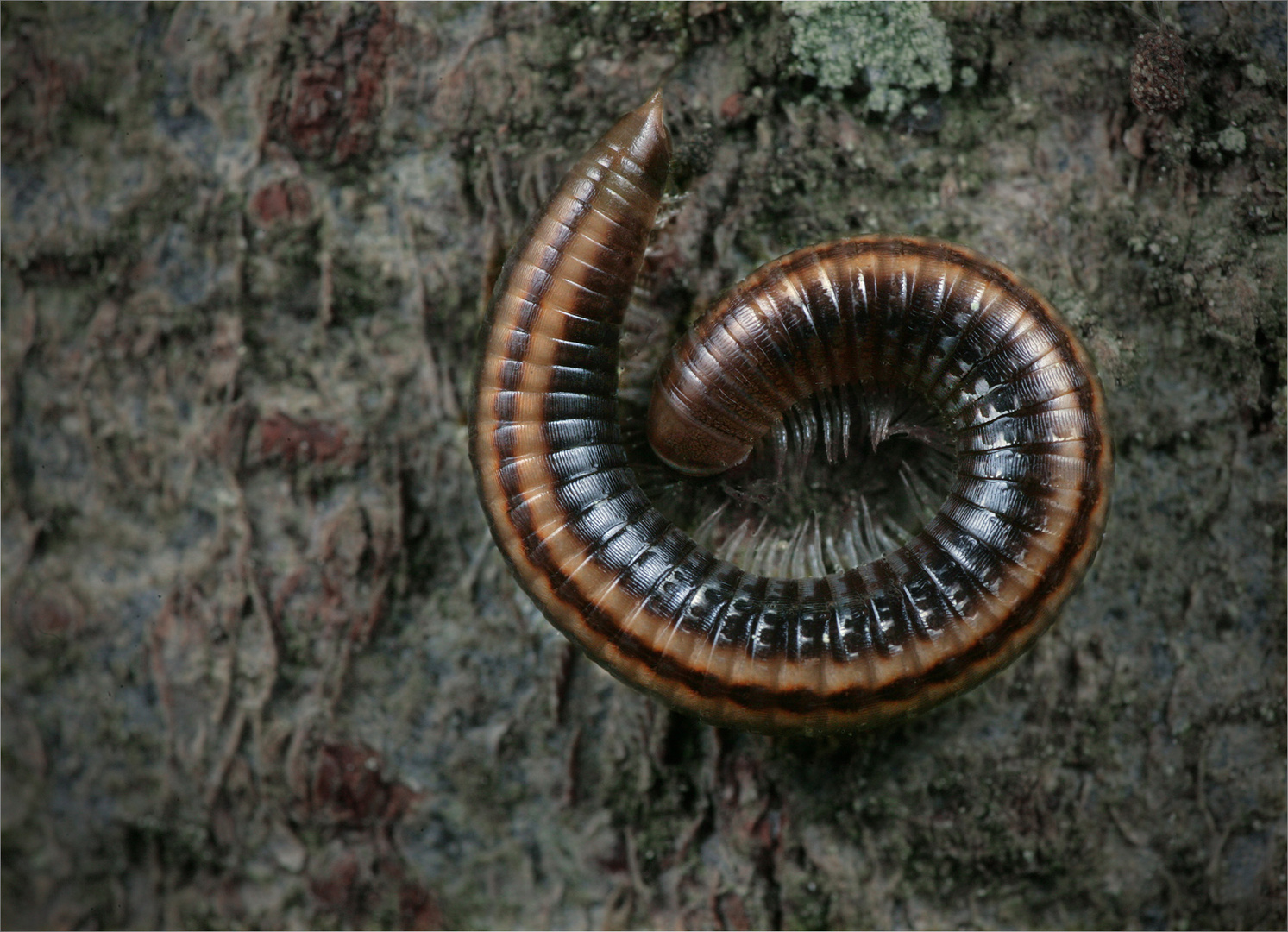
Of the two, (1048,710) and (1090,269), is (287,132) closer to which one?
(1090,269)

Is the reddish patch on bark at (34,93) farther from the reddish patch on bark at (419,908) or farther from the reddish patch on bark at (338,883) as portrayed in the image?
the reddish patch on bark at (419,908)

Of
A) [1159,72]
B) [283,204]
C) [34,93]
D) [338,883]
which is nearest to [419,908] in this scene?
[338,883]

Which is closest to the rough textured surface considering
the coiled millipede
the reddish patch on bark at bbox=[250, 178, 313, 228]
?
the reddish patch on bark at bbox=[250, 178, 313, 228]

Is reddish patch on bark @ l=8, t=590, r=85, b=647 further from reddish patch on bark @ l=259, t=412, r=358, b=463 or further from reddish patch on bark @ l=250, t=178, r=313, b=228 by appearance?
reddish patch on bark @ l=250, t=178, r=313, b=228

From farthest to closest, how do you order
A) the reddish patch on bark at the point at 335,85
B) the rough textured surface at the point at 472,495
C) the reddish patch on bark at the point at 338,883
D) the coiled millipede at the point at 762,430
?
the reddish patch on bark at the point at 338,883 < the reddish patch on bark at the point at 335,85 < the rough textured surface at the point at 472,495 < the coiled millipede at the point at 762,430

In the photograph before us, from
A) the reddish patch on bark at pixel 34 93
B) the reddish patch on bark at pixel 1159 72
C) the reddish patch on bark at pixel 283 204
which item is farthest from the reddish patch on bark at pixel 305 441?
the reddish patch on bark at pixel 1159 72

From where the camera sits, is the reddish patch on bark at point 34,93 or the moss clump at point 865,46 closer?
the moss clump at point 865,46

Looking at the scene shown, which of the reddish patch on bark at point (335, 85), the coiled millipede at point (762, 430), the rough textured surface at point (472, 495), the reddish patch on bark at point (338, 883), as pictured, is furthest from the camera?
the reddish patch on bark at point (338, 883)
